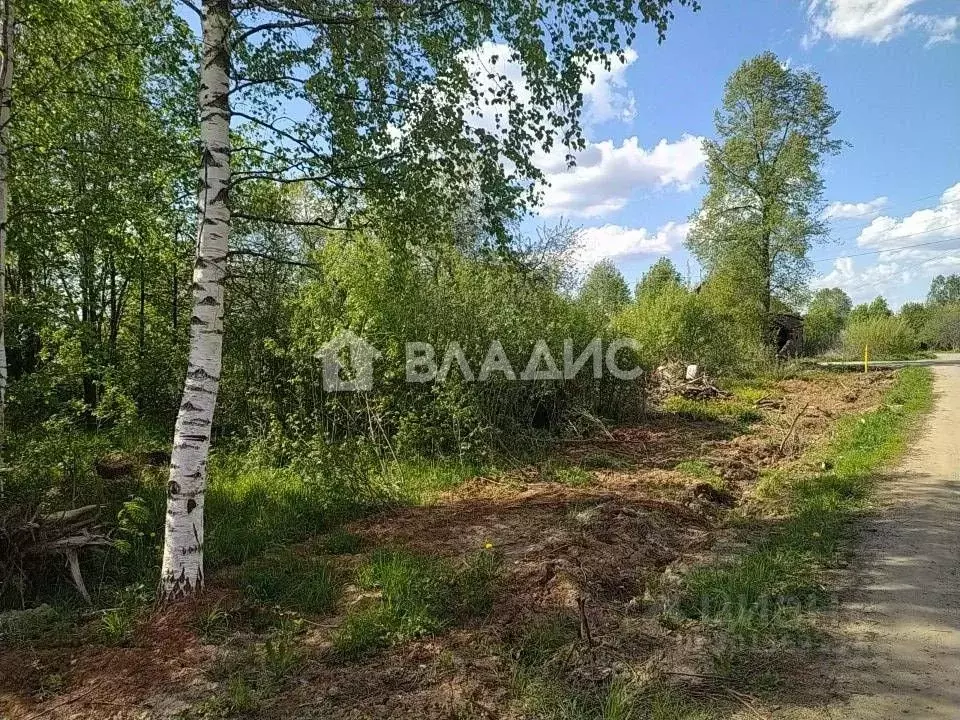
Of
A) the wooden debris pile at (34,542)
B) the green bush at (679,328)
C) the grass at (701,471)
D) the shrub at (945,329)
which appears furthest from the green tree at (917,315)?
the wooden debris pile at (34,542)

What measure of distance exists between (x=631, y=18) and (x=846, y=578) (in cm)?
437

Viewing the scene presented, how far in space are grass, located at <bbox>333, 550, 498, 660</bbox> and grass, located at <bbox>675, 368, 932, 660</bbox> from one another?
1365mm

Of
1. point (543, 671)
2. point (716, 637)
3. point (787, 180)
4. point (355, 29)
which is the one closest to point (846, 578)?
point (716, 637)

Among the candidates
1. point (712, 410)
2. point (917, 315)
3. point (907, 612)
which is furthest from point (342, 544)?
point (917, 315)

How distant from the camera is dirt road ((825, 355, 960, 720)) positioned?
264 centimetres

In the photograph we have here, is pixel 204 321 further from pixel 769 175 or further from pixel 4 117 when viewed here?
pixel 769 175

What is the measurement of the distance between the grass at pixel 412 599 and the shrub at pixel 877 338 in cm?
3515

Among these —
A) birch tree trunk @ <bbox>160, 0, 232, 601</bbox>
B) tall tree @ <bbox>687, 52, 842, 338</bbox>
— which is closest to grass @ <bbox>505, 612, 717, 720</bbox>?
birch tree trunk @ <bbox>160, 0, 232, 601</bbox>

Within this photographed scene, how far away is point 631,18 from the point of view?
4199 millimetres

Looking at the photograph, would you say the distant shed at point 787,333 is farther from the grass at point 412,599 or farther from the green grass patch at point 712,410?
the grass at point 412,599

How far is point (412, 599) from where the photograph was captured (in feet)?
12.1

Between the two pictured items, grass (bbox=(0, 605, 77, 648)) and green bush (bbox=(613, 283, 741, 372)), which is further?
green bush (bbox=(613, 283, 741, 372))

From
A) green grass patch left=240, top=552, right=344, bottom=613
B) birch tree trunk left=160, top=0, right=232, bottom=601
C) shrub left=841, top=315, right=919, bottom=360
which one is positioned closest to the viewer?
birch tree trunk left=160, top=0, right=232, bottom=601

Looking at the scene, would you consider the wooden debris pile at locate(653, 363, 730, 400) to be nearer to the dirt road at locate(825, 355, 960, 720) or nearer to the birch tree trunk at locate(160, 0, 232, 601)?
the dirt road at locate(825, 355, 960, 720)
